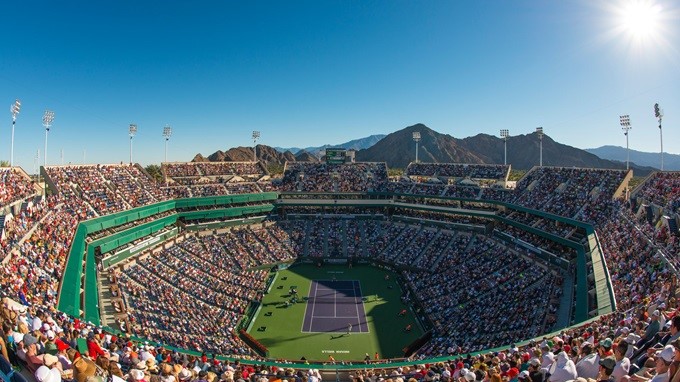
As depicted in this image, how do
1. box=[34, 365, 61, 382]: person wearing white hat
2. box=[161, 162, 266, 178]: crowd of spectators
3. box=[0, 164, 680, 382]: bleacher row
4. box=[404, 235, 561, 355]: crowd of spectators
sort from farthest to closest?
box=[161, 162, 266, 178]: crowd of spectators < box=[404, 235, 561, 355]: crowd of spectators < box=[0, 164, 680, 382]: bleacher row < box=[34, 365, 61, 382]: person wearing white hat

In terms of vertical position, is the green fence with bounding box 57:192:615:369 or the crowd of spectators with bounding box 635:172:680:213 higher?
the crowd of spectators with bounding box 635:172:680:213

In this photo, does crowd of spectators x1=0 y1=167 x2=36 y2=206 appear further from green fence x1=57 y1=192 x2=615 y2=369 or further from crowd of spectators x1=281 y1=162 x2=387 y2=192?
crowd of spectators x1=281 y1=162 x2=387 y2=192

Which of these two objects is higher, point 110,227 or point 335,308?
point 110,227

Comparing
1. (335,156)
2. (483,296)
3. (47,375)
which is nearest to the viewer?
(47,375)

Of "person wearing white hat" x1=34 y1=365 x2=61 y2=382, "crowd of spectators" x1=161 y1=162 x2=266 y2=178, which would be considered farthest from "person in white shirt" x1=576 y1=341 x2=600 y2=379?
"crowd of spectators" x1=161 y1=162 x2=266 y2=178

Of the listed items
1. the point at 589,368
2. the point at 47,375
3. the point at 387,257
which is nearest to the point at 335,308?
the point at 387,257

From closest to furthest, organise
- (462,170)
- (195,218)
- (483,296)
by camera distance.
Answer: (483,296), (195,218), (462,170)

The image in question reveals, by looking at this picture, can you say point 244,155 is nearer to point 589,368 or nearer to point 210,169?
point 210,169

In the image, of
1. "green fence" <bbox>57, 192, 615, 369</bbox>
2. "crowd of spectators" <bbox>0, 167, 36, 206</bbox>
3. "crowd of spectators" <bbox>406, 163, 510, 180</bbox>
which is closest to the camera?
"green fence" <bbox>57, 192, 615, 369</bbox>
